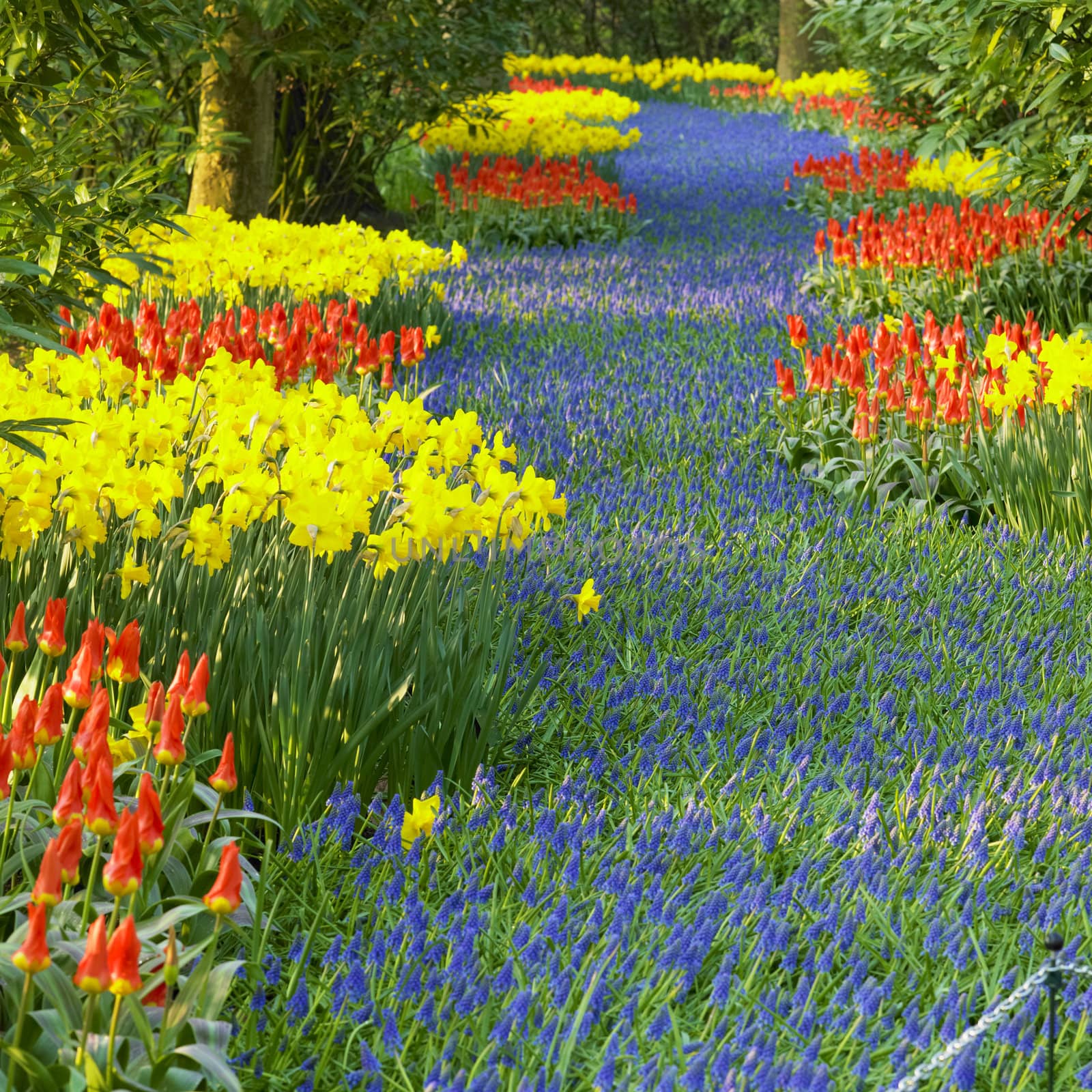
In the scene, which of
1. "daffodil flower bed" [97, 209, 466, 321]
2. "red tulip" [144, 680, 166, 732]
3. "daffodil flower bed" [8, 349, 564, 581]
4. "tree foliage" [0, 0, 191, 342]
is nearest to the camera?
"red tulip" [144, 680, 166, 732]

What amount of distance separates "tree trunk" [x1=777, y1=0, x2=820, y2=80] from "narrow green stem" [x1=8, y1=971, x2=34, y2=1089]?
21.2 metres

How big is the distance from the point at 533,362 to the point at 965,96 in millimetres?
2580

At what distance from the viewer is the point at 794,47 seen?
21141mm

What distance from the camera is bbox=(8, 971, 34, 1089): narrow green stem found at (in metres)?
1.44

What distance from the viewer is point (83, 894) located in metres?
1.84

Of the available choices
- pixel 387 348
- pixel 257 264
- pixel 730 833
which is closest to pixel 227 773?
pixel 730 833

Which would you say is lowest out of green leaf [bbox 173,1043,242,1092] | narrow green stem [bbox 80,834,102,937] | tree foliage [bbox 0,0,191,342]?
green leaf [bbox 173,1043,242,1092]

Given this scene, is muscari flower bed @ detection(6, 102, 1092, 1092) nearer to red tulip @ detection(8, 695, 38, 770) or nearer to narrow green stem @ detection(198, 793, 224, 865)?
narrow green stem @ detection(198, 793, 224, 865)

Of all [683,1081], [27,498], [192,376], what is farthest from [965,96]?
[683,1081]

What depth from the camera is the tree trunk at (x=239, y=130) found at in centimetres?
722

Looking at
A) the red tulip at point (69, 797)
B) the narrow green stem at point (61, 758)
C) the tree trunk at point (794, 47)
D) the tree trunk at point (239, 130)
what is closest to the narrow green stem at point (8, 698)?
the narrow green stem at point (61, 758)

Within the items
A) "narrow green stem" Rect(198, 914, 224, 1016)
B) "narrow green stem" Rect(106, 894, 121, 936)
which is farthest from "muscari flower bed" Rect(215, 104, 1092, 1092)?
"narrow green stem" Rect(106, 894, 121, 936)

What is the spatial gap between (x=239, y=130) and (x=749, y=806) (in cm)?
611

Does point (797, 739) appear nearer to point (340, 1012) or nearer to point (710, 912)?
point (710, 912)
